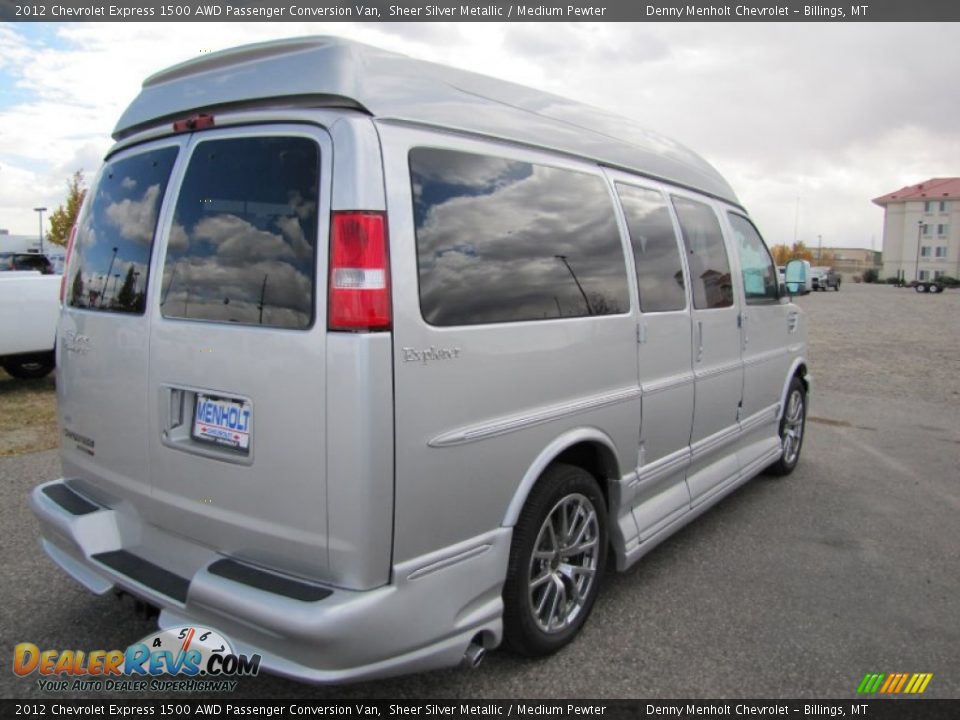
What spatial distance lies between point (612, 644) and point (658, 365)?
4.49 ft

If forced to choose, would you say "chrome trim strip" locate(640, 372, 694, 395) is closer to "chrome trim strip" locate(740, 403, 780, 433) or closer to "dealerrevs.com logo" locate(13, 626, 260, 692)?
"chrome trim strip" locate(740, 403, 780, 433)

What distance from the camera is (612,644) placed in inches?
124

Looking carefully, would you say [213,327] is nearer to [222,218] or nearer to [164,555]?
[222,218]

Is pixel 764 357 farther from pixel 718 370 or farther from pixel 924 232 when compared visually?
pixel 924 232

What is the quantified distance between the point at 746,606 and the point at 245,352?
2708 mm

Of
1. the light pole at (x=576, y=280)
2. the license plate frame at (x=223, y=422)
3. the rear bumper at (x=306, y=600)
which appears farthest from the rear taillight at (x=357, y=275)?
the light pole at (x=576, y=280)

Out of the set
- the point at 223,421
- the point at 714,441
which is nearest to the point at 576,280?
the point at 223,421

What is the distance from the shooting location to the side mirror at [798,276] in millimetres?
5566

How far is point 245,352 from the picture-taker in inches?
91.7

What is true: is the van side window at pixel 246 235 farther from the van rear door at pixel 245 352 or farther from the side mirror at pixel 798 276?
the side mirror at pixel 798 276

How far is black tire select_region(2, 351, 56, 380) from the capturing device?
8.80 m

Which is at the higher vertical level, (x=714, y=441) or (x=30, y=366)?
(x=714, y=441)

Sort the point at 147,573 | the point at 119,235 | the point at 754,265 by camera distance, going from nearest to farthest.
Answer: the point at 147,573
the point at 119,235
the point at 754,265

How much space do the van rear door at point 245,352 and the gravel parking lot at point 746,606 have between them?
33.2 inches
